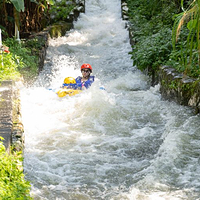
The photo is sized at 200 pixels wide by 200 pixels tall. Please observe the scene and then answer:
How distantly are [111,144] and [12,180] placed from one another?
258 centimetres

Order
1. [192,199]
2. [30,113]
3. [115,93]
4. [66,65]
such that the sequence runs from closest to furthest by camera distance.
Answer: [192,199], [30,113], [115,93], [66,65]

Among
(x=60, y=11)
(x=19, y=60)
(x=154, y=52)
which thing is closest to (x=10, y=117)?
(x=19, y=60)

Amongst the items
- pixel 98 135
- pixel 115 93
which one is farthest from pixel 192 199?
pixel 115 93

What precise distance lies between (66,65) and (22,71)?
324 centimetres

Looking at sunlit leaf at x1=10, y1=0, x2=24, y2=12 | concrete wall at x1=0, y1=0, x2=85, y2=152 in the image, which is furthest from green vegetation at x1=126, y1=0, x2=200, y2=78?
sunlit leaf at x1=10, y1=0, x2=24, y2=12

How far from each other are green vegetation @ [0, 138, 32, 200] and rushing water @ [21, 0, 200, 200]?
0.64 m

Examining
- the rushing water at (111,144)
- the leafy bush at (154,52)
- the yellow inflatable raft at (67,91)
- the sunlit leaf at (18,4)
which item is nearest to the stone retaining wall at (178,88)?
the rushing water at (111,144)

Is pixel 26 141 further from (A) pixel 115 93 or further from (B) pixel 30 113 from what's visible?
(A) pixel 115 93

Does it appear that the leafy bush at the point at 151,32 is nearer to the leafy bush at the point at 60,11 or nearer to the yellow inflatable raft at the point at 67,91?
the yellow inflatable raft at the point at 67,91

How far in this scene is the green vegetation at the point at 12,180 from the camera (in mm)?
3543

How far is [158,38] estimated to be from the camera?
10586 mm

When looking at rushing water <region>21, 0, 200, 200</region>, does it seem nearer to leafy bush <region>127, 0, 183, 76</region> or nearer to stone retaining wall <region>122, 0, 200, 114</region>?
stone retaining wall <region>122, 0, 200, 114</region>

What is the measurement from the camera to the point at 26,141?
6.17m

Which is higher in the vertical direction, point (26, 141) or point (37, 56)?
point (37, 56)
